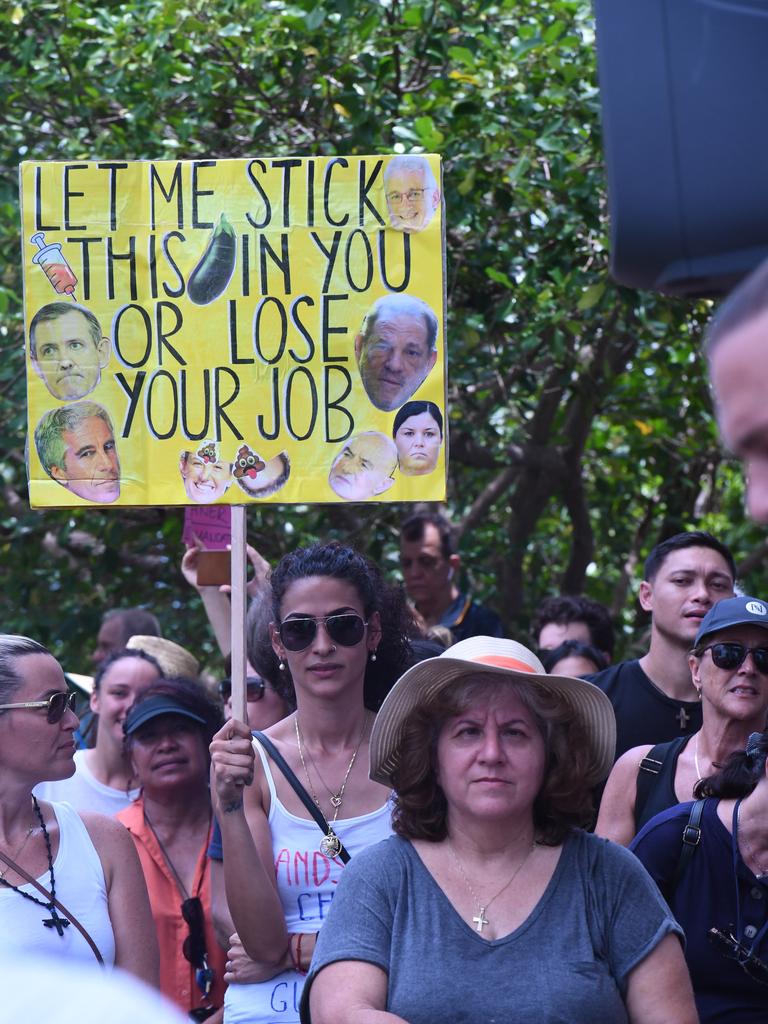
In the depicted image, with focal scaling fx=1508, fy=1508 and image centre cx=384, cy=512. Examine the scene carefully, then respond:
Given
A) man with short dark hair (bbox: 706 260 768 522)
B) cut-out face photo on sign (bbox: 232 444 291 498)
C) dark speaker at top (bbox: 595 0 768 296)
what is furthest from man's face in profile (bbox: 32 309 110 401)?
man with short dark hair (bbox: 706 260 768 522)

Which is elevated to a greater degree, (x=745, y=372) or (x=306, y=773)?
(x=745, y=372)

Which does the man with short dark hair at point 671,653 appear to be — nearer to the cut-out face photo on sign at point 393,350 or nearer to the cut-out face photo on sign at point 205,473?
the cut-out face photo on sign at point 393,350

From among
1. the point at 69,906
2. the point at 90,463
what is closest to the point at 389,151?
the point at 90,463

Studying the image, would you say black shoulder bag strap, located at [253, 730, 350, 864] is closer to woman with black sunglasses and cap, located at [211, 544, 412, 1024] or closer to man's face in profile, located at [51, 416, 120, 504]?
woman with black sunglasses and cap, located at [211, 544, 412, 1024]

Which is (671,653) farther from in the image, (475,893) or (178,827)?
(475,893)

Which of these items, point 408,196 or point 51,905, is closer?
point 51,905

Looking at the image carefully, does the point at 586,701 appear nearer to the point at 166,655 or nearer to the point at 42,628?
the point at 166,655

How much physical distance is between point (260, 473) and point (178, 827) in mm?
1353

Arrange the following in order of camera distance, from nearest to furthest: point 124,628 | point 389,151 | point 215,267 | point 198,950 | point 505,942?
1. point 505,942
2. point 215,267
3. point 198,950
4. point 389,151
5. point 124,628

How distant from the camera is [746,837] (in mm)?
3631

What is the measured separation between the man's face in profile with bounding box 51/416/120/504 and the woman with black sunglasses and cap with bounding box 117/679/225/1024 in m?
1.00

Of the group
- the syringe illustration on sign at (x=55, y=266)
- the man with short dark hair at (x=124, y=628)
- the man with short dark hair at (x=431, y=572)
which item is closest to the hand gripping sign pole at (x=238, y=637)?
the syringe illustration on sign at (x=55, y=266)

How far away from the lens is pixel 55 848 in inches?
151

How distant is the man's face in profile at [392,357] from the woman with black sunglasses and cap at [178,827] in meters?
1.37
